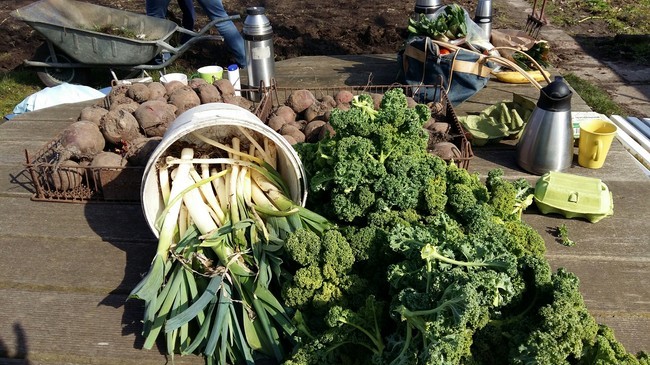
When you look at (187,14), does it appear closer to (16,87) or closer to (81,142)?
(16,87)

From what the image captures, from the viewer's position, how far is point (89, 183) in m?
2.42

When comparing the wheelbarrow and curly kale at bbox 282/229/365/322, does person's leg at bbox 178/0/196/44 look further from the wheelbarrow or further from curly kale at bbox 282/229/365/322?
curly kale at bbox 282/229/365/322

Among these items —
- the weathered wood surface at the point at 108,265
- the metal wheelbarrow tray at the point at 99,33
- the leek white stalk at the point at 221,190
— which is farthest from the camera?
the metal wheelbarrow tray at the point at 99,33

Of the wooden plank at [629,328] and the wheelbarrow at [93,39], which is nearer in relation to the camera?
the wooden plank at [629,328]

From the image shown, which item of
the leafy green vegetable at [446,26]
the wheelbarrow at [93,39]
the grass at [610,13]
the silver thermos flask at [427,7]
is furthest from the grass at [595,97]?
the wheelbarrow at [93,39]

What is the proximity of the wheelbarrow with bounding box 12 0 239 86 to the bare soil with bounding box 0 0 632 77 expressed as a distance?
3.02 feet

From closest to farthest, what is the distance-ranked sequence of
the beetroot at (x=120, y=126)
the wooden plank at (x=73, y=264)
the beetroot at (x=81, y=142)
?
the wooden plank at (x=73, y=264)
the beetroot at (x=81, y=142)
the beetroot at (x=120, y=126)

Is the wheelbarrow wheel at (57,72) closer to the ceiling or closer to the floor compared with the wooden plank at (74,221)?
closer to the floor

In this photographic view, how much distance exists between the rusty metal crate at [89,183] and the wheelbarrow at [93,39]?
3038mm

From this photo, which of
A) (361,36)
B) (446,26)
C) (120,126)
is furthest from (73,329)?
(361,36)

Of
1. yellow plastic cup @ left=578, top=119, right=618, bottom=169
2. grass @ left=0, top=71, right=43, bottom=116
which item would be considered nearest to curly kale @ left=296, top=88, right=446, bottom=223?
yellow plastic cup @ left=578, top=119, right=618, bottom=169

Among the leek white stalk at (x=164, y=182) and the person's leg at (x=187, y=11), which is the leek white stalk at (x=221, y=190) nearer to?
the leek white stalk at (x=164, y=182)

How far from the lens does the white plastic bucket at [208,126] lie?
1.77 metres

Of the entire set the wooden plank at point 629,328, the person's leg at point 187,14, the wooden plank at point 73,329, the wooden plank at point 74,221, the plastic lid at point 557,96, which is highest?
the plastic lid at point 557,96
